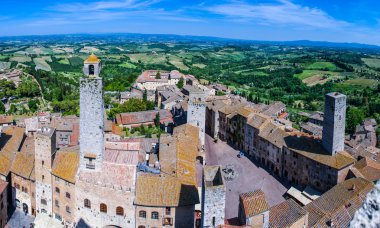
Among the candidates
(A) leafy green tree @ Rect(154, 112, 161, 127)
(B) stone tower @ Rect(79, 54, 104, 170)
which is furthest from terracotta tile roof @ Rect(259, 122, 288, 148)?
(B) stone tower @ Rect(79, 54, 104, 170)

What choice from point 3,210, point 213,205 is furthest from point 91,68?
point 213,205

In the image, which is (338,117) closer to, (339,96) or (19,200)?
(339,96)

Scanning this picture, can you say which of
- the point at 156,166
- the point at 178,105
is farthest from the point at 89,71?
the point at 178,105

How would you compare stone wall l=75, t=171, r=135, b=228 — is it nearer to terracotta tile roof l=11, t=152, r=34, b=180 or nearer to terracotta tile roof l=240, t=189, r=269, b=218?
terracotta tile roof l=11, t=152, r=34, b=180

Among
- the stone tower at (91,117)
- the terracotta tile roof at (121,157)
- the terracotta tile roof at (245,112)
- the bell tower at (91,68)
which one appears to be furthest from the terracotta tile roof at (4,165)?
the terracotta tile roof at (245,112)

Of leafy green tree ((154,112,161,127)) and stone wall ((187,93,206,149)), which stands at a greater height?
stone wall ((187,93,206,149))

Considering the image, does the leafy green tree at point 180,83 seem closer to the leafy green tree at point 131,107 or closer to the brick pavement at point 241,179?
the leafy green tree at point 131,107
